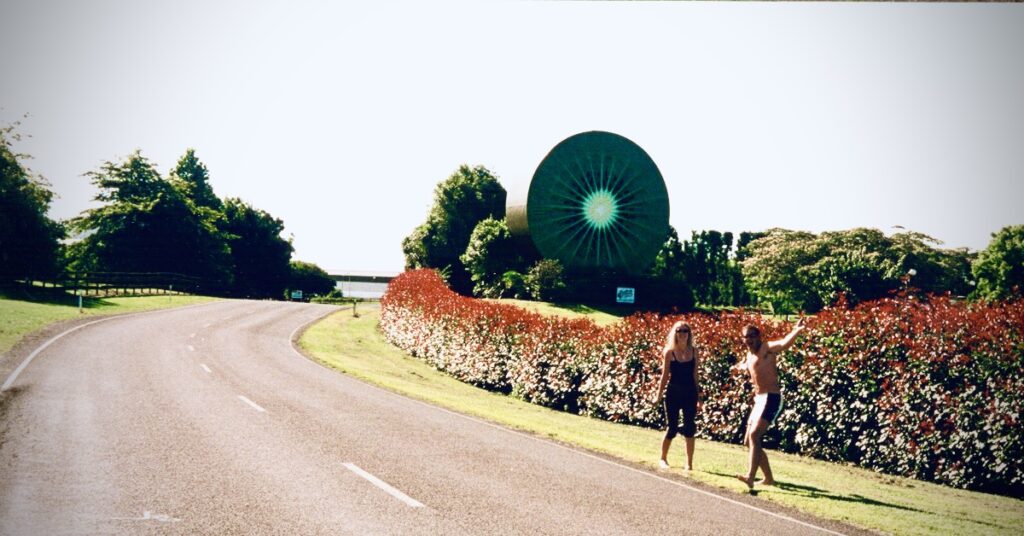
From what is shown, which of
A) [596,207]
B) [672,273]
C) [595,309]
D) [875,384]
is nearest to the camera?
[875,384]

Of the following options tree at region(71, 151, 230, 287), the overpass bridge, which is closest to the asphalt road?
tree at region(71, 151, 230, 287)

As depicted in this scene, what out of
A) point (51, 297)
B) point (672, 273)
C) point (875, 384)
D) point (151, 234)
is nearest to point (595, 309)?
point (672, 273)

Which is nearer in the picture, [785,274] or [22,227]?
[22,227]

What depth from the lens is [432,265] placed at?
2339 inches

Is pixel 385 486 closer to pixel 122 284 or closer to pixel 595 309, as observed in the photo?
pixel 595 309

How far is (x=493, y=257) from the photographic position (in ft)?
164

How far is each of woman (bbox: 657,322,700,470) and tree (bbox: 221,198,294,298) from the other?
2854 inches

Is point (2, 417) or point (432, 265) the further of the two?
point (432, 265)

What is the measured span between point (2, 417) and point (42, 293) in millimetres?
34380

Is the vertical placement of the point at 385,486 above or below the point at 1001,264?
below

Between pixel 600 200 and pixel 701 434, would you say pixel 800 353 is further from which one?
pixel 600 200

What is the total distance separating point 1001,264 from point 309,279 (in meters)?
81.2

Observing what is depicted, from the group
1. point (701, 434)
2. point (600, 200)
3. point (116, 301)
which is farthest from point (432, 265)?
point (701, 434)

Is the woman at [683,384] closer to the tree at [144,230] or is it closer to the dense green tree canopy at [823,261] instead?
the dense green tree canopy at [823,261]
